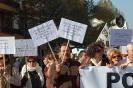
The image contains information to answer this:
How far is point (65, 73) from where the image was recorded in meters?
6.84

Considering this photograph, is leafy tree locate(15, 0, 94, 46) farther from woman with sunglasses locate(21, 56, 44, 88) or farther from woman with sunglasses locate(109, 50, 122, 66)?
woman with sunglasses locate(109, 50, 122, 66)

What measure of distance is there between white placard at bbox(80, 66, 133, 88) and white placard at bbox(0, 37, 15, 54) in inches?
87.2

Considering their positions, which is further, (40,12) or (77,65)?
(40,12)

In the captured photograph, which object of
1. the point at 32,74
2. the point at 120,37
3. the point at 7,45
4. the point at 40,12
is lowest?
the point at 32,74

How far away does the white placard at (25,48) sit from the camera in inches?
365

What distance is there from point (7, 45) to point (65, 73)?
6.59 ft

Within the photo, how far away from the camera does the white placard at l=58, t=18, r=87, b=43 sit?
6979mm

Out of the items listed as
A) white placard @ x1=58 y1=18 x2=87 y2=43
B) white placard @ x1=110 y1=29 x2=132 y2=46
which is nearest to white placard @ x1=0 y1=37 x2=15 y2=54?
white placard @ x1=58 y1=18 x2=87 y2=43

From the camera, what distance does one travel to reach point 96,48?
6883mm

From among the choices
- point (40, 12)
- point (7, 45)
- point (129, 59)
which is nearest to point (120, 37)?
point (7, 45)

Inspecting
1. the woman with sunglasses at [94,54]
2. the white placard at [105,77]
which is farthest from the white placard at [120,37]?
the white placard at [105,77]

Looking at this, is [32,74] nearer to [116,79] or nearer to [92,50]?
[92,50]

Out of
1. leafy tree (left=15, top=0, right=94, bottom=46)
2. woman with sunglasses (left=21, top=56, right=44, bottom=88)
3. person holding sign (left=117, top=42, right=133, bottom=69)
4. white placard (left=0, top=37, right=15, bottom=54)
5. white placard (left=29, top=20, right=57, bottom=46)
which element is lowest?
woman with sunglasses (left=21, top=56, right=44, bottom=88)

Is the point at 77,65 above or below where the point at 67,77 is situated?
above
